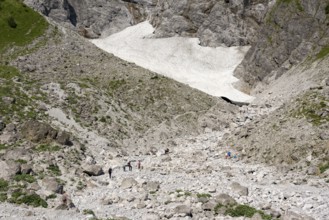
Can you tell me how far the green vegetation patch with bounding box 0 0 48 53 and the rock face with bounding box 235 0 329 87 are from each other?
53.5 meters

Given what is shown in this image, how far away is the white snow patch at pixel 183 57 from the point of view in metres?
103

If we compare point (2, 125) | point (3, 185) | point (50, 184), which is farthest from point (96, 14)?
point (3, 185)

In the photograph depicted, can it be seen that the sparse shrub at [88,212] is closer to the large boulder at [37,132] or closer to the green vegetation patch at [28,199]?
the green vegetation patch at [28,199]

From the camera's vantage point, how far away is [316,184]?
31.4 m

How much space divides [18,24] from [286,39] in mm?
62689

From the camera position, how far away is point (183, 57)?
12344cm

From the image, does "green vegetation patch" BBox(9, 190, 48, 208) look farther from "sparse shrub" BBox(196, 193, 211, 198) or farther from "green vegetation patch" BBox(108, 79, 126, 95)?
"green vegetation patch" BBox(108, 79, 126, 95)

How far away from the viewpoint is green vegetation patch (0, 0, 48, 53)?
238 feet

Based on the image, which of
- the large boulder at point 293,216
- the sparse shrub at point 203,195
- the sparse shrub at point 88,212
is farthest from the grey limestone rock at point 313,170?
the sparse shrub at point 88,212

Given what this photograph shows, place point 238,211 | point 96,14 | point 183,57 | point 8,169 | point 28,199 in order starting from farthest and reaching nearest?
point 96,14, point 183,57, point 8,169, point 28,199, point 238,211

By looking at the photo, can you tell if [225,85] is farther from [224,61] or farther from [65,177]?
[65,177]

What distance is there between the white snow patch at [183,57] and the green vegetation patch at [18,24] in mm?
35977

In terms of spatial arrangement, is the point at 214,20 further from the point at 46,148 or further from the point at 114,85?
the point at 46,148

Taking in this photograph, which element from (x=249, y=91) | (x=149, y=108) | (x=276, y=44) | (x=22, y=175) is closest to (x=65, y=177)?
(x=22, y=175)
